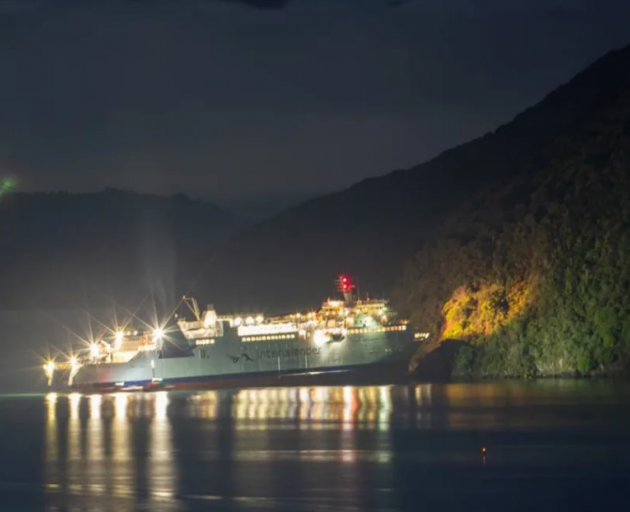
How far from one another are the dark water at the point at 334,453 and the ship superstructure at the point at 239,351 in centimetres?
1206

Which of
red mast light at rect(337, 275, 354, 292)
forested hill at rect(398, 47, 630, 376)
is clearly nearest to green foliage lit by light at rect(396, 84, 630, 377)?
forested hill at rect(398, 47, 630, 376)

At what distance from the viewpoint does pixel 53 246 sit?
14525cm

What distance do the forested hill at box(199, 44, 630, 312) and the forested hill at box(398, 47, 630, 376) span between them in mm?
35609

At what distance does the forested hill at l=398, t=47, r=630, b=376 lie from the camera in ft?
Answer: 144

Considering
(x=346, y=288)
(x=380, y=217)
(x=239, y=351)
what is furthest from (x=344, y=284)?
(x=380, y=217)

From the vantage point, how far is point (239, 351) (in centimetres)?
5241

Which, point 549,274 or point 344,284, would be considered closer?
point 549,274

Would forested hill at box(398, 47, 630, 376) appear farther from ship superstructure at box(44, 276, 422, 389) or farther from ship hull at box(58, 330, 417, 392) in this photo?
ship superstructure at box(44, 276, 422, 389)

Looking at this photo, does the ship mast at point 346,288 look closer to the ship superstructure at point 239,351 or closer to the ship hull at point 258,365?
the ship superstructure at point 239,351

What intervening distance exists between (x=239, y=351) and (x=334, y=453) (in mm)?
28377

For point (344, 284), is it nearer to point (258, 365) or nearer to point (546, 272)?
point (258, 365)

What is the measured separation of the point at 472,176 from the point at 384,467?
8592cm

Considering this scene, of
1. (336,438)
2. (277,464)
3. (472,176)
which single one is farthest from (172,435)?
(472,176)

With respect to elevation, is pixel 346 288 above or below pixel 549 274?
above
